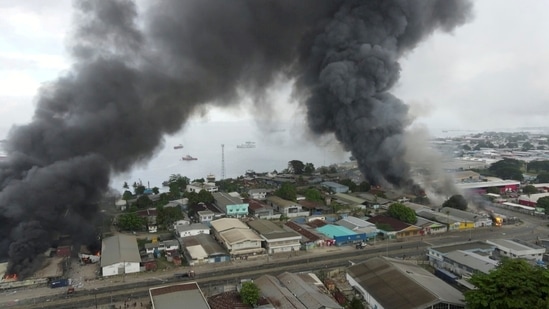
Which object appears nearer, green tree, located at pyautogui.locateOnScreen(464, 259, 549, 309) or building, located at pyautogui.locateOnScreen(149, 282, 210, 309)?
green tree, located at pyautogui.locateOnScreen(464, 259, 549, 309)

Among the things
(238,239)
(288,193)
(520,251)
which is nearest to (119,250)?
(238,239)

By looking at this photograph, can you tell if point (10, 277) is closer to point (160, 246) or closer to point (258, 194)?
point (160, 246)

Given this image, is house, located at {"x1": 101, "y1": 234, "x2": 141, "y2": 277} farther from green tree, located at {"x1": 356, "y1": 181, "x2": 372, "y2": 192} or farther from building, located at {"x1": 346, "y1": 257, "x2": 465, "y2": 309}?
green tree, located at {"x1": 356, "y1": 181, "x2": 372, "y2": 192}

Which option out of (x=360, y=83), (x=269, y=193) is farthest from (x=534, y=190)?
(x=269, y=193)

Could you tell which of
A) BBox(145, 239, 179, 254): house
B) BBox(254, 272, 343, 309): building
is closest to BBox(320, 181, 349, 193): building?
BBox(145, 239, 179, 254): house

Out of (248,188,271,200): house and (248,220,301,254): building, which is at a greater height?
(248,188,271,200): house

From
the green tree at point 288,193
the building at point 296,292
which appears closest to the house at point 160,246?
the building at point 296,292

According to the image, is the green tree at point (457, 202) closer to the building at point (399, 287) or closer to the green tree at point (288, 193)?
the green tree at point (288, 193)
